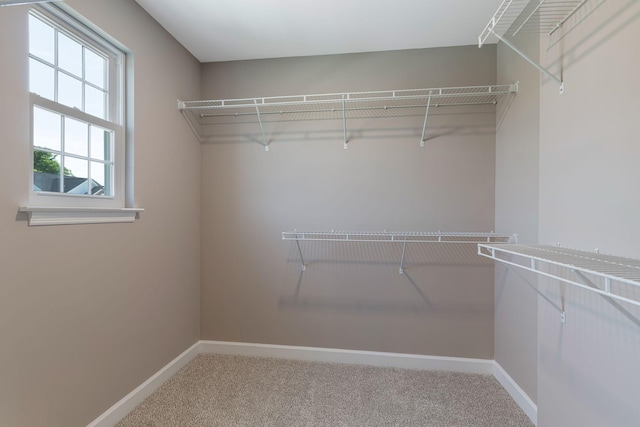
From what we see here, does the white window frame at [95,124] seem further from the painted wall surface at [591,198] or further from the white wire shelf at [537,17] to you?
the painted wall surface at [591,198]

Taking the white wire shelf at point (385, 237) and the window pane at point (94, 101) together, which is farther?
the white wire shelf at point (385, 237)

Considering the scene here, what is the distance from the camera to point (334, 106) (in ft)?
7.35

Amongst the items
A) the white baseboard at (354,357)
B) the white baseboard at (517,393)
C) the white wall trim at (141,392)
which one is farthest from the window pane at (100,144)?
the white baseboard at (517,393)

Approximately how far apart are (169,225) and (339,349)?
61.8 inches

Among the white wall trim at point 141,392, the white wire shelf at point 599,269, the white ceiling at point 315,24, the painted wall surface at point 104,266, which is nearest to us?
the white wire shelf at point 599,269

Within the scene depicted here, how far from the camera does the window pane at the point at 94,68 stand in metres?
1.55

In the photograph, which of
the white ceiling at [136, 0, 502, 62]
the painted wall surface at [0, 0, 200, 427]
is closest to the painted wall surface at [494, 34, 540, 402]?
the white ceiling at [136, 0, 502, 62]

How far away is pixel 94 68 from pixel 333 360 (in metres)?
2.45

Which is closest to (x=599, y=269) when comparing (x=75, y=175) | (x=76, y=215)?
(x=76, y=215)

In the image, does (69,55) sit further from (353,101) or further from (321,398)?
(321,398)

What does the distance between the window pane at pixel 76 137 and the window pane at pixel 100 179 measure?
9 centimetres

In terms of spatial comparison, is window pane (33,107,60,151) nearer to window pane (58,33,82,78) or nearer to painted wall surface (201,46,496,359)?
window pane (58,33,82,78)

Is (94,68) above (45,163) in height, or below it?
above

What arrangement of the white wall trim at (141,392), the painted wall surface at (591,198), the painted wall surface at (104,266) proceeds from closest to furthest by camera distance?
the painted wall surface at (591,198) → the painted wall surface at (104,266) → the white wall trim at (141,392)
